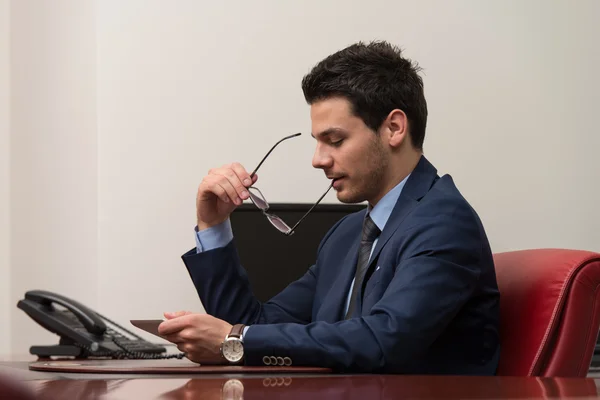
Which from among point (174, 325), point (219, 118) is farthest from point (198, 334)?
point (219, 118)

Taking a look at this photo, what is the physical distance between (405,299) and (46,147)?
2.06m

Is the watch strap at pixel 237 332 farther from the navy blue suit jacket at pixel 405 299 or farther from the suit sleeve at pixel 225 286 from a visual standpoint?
the suit sleeve at pixel 225 286

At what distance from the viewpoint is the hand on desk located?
1169 millimetres

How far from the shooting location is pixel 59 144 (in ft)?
9.66

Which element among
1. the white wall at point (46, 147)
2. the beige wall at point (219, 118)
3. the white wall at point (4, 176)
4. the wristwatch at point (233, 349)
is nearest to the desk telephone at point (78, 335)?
the wristwatch at point (233, 349)

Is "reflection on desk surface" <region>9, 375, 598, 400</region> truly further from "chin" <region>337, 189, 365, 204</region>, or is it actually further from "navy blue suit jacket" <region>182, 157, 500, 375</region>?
"chin" <region>337, 189, 365, 204</region>

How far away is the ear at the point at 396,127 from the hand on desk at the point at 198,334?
64 centimetres

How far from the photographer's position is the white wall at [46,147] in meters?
2.87

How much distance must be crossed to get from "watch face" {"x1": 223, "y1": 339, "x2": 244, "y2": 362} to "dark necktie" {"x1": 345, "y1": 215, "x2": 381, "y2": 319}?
14.0 inches

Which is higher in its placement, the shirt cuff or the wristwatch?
the shirt cuff

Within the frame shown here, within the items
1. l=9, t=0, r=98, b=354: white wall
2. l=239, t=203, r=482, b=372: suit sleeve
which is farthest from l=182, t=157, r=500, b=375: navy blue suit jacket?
l=9, t=0, r=98, b=354: white wall

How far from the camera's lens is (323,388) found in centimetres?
77

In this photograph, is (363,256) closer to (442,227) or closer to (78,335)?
(442,227)

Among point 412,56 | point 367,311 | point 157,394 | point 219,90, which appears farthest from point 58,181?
point 157,394
